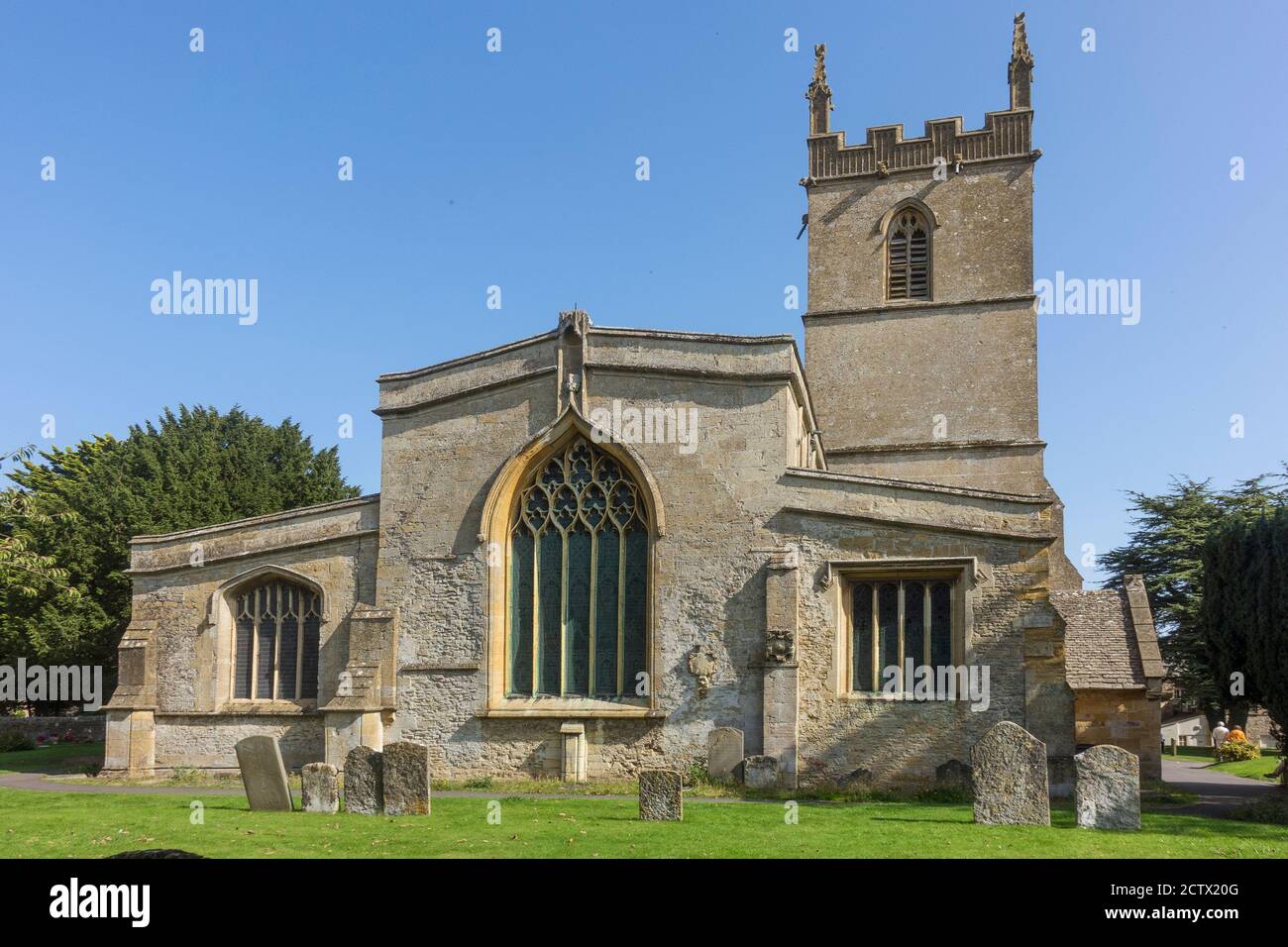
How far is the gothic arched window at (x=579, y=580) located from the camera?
20125 millimetres

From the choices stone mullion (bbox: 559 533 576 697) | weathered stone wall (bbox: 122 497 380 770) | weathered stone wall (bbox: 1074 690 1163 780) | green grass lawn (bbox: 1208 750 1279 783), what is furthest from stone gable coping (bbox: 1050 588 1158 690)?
weathered stone wall (bbox: 122 497 380 770)

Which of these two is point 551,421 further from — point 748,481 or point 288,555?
point 288,555

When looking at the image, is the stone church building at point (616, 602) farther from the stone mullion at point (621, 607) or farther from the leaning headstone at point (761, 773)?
the leaning headstone at point (761, 773)

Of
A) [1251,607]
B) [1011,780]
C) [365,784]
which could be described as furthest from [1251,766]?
[365,784]

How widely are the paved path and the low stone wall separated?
92.7ft

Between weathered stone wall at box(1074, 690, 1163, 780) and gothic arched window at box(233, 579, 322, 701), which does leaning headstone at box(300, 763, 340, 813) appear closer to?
gothic arched window at box(233, 579, 322, 701)

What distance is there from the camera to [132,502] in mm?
30734

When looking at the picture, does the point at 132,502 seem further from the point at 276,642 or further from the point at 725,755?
the point at 725,755

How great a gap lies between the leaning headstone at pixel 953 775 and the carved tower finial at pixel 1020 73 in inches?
786

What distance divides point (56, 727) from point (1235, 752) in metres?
34.4

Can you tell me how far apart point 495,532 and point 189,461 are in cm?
1628

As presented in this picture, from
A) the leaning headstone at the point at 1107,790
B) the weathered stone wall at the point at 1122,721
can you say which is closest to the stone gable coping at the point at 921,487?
the leaning headstone at the point at 1107,790

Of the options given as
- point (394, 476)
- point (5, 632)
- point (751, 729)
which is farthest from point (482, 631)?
point (5, 632)
